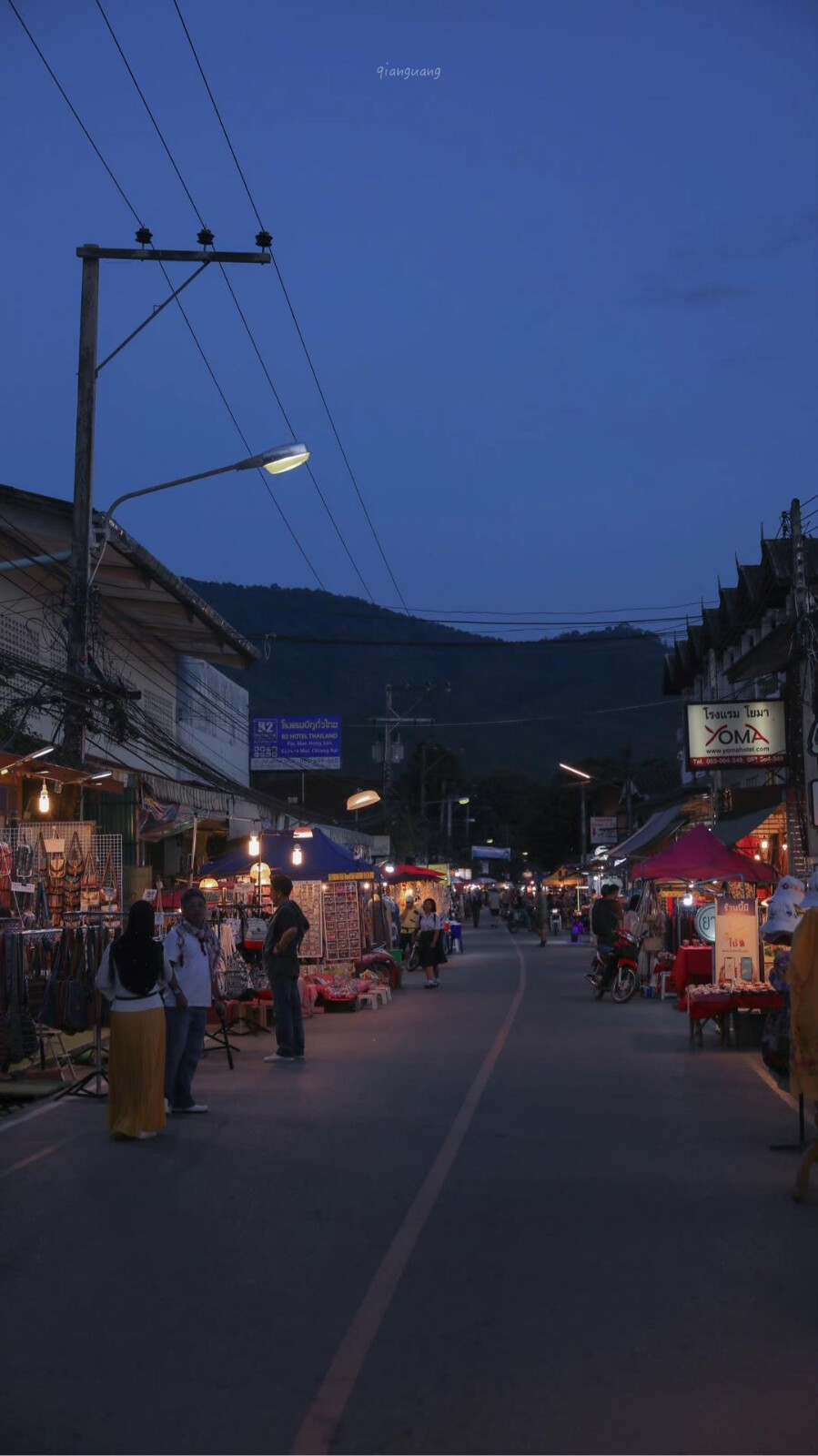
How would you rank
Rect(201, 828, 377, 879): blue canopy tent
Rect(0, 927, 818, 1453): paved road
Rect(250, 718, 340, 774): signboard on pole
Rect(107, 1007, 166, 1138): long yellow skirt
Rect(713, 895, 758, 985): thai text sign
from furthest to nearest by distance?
Rect(250, 718, 340, 774): signboard on pole → Rect(201, 828, 377, 879): blue canopy tent → Rect(713, 895, 758, 985): thai text sign → Rect(107, 1007, 166, 1138): long yellow skirt → Rect(0, 927, 818, 1453): paved road

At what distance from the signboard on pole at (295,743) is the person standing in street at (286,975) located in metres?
24.2

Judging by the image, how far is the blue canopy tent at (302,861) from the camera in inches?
950

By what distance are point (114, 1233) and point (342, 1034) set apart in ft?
37.7

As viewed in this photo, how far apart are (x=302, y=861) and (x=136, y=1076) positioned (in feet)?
44.2

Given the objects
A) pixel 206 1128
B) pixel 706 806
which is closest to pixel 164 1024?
pixel 206 1128

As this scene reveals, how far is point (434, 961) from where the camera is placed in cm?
2964

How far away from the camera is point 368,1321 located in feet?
19.6

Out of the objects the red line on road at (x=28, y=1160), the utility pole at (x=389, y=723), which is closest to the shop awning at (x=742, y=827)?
the red line on road at (x=28, y=1160)

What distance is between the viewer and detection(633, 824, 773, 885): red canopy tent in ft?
73.4

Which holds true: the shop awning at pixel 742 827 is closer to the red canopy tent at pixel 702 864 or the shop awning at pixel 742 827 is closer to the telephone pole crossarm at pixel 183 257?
the red canopy tent at pixel 702 864

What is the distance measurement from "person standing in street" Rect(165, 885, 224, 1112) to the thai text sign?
9.20 metres

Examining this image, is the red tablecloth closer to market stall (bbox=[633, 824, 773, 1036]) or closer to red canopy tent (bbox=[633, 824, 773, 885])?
market stall (bbox=[633, 824, 773, 1036])

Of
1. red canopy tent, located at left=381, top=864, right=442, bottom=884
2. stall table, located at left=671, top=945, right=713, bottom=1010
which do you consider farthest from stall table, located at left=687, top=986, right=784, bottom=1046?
red canopy tent, located at left=381, top=864, right=442, bottom=884

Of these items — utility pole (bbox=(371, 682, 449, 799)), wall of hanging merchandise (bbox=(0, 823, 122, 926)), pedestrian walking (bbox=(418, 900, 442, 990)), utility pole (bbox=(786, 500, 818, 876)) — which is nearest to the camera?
wall of hanging merchandise (bbox=(0, 823, 122, 926))
